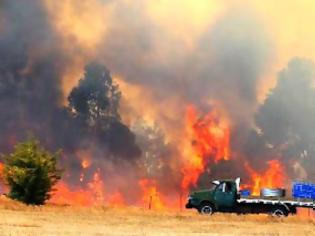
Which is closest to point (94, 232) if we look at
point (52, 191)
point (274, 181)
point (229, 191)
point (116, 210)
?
point (116, 210)

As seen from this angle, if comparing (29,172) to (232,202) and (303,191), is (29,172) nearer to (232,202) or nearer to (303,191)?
(232,202)

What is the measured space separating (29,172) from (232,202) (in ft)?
52.4

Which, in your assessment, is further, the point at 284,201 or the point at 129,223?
the point at 284,201

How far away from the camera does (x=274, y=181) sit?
285 ft

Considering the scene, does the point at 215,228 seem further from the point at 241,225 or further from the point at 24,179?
the point at 24,179

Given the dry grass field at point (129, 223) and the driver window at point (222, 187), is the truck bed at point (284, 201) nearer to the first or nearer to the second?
the dry grass field at point (129, 223)

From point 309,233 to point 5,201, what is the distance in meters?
24.5

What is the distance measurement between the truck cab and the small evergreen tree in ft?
38.7

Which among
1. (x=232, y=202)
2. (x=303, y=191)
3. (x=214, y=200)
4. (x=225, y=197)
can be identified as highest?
(x=303, y=191)

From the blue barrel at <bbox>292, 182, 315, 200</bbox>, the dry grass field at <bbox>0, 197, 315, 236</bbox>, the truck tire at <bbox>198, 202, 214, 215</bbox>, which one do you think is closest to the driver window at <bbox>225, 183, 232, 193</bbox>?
the truck tire at <bbox>198, 202, 214, 215</bbox>

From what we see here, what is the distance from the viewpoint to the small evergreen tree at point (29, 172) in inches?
1948

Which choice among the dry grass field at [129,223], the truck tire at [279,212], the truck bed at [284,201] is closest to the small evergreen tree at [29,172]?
the dry grass field at [129,223]

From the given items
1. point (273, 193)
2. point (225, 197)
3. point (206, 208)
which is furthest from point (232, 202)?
point (273, 193)

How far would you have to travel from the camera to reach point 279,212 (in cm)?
4594
